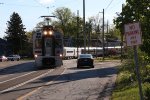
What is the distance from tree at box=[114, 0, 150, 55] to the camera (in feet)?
57.0

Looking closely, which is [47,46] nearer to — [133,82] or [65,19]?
[133,82]

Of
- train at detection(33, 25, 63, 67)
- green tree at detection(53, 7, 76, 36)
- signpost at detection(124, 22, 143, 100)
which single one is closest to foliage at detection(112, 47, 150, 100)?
signpost at detection(124, 22, 143, 100)

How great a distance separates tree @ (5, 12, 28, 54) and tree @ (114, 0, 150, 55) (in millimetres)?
112697

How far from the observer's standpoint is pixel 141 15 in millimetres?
18016

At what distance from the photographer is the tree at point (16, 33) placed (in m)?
131

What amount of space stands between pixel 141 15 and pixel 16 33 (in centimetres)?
11522

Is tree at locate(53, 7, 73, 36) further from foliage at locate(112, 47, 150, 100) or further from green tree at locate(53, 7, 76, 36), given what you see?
foliage at locate(112, 47, 150, 100)

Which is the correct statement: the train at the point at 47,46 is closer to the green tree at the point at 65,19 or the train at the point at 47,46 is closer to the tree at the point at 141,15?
the tree at the point at 141,15

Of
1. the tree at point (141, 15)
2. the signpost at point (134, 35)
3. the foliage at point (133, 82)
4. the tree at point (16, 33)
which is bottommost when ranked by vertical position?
the foliage at point (133, 82)

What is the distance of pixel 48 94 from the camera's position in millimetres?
20188

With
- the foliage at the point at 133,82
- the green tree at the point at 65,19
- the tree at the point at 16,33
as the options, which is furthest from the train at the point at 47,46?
the green tree at the point at 65,19

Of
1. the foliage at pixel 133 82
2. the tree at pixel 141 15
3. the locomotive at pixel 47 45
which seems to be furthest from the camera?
the locomotive at pixel 47 45

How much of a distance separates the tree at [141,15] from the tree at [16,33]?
113 metres

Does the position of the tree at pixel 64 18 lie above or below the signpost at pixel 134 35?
above
